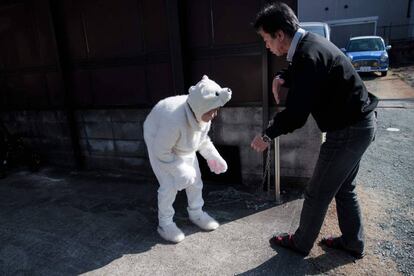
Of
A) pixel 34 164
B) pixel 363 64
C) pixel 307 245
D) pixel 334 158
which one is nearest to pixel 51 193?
pixel 34 164

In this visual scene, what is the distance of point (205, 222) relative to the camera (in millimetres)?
3449

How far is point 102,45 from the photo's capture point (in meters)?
4.86

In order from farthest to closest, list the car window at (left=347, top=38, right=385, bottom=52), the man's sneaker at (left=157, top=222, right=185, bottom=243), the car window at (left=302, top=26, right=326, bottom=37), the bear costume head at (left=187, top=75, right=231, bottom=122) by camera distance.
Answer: the car window at (left=347, top=38, right=385, bottom=52) < the car window at (left=302, top=26, right=326, bottom=37) < the man's sneaker at (left=157, top=222, right=185, bottom=243) < the bear costume head at (left=187, top=75, right=231, bottom=122)

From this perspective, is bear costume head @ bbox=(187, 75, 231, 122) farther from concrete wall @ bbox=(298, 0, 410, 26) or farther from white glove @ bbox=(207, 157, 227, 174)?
concrete wall @ bbox=(298, 0, 410, 26)

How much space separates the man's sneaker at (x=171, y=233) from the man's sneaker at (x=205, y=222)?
0.24 meters

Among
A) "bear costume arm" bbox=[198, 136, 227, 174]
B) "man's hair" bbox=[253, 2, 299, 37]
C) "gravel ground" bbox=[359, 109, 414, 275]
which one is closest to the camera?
"man's hair" bbox=[253, 2, 299, 37]

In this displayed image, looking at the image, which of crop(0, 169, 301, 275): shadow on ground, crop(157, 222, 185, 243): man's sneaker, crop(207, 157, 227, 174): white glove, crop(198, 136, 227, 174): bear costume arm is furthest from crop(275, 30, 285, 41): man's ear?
crop(157, 222, 185, 243): man's sneaker

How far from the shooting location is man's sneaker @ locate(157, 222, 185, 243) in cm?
325

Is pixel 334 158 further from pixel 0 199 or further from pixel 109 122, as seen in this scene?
pixel 0 199

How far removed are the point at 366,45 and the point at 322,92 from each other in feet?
47.3

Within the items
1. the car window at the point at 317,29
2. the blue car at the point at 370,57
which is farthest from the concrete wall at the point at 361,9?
the car window at the point at 317,29

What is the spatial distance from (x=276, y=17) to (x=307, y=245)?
1.92 m

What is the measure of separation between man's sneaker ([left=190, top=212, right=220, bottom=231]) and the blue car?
12851 mm

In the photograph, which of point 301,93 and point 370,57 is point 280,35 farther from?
point 370,57
